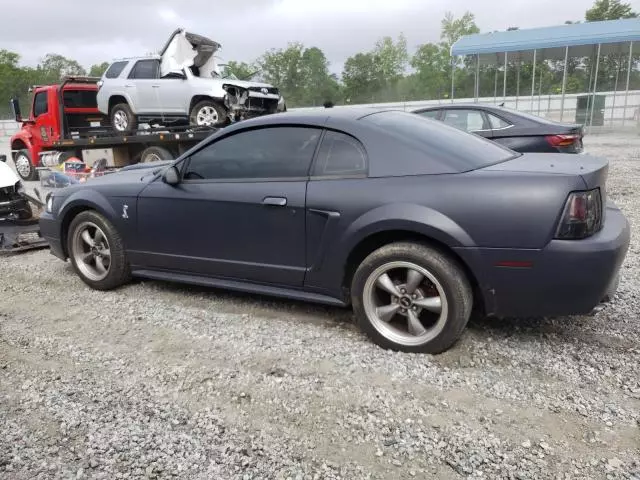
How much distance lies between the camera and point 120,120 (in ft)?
39.6

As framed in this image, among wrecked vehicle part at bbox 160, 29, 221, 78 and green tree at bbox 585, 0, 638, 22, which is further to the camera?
green tree at bbox 585, 0, 638, 22

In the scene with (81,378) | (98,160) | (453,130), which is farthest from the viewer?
(98,160)

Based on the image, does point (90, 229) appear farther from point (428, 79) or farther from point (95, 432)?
point (428, 79)

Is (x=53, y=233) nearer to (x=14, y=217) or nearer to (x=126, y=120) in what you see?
(x=14, y=217)

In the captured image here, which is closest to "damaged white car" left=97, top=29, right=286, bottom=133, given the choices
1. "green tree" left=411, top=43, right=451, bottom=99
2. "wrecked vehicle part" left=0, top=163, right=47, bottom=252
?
"wrecked vehicle part" left=0, top=163, right=47, bottom=252

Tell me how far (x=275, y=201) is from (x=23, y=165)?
1247 cm

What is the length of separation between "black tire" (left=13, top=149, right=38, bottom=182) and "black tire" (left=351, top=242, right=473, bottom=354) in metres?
12.6

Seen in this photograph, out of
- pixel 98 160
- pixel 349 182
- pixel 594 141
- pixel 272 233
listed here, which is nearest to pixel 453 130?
pixel 349 182

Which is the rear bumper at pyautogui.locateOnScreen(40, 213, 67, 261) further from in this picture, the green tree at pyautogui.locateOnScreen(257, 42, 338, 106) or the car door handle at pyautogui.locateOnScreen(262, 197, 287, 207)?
the green tree at pyautogui.locateOnScreen(257, 42, 338, 106)

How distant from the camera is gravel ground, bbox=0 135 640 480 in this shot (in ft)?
7.57

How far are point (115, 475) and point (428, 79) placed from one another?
4341cm

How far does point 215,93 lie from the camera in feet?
35.1

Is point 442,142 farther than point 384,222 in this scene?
Yes

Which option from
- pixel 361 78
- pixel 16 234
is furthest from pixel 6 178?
pixel 361 78
